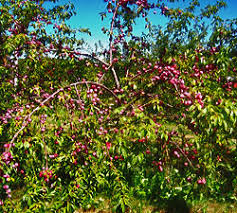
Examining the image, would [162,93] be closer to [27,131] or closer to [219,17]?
[27,131]

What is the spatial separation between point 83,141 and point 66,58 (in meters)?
1.57

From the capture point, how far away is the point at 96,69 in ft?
12.5

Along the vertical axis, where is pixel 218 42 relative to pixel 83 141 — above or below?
above

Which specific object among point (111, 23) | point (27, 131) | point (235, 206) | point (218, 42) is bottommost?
point (235, 206)

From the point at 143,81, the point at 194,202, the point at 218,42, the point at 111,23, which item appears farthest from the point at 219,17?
the point at 194,202

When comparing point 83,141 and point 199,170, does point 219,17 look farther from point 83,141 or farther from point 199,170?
point 83,141

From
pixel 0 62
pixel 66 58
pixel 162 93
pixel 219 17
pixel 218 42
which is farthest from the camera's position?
pixel 219 17

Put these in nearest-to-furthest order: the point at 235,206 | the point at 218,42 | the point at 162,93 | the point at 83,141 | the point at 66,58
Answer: the point at 83,141 < the point at 162,93 < the point at 235,206 < the point at 66,58 < the point at 218,42

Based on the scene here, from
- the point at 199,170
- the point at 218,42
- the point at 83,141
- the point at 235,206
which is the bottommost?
the point at 235,206

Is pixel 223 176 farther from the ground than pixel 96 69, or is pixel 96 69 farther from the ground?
pixel 96 69

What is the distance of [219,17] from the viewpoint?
18.2 ft

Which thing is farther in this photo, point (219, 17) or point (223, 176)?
point (219, 17)

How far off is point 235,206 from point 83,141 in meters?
2.40

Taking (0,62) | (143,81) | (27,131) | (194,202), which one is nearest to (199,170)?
(194,202)
